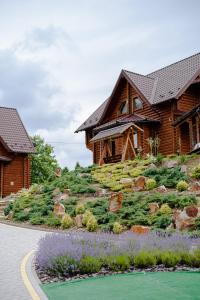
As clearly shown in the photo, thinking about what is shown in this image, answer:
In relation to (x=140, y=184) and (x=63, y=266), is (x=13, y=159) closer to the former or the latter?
(x=140, y=184)

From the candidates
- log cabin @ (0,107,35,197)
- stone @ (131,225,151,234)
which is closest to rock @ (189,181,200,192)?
stone @ (131,225,151,234)

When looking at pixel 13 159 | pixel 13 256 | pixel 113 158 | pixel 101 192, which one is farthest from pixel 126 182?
pixel 13 159

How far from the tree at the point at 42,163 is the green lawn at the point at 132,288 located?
38.8m

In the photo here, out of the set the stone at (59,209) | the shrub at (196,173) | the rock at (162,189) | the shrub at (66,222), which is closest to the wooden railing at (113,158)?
the shrub at (196,173)

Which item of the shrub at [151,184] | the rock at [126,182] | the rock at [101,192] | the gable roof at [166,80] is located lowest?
the rock at [101,192]

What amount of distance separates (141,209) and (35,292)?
9953 mm

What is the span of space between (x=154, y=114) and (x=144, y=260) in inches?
899

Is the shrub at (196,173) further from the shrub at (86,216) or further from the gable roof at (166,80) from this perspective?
the gable roof at (166,80)

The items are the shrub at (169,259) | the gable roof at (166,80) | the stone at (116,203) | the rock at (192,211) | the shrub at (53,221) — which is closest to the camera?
the shrub at (169,259)

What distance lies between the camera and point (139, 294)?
7504 millimetres

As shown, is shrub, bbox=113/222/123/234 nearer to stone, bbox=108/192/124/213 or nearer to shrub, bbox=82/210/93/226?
shrub, bbox=82/210/93/226

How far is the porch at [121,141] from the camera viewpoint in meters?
30.2

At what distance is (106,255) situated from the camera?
9562 mm

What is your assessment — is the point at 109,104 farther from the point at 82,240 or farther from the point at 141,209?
the point at 82,240
